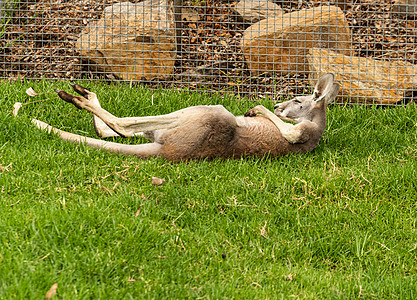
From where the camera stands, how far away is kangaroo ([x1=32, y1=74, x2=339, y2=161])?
161 inches

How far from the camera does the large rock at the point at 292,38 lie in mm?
6801

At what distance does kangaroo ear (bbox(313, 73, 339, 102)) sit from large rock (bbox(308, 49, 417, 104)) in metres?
1.34

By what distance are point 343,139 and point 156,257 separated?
3.13 meters

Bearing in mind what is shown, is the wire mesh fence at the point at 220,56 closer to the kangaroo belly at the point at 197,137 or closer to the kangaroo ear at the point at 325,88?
the kangaroo ear at the point at 325,88

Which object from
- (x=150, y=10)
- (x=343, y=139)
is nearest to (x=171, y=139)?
(x=343, y=139)

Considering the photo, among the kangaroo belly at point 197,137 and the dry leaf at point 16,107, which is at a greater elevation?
the dry leaf at point 16,107

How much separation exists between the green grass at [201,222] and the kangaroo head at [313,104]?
40cm

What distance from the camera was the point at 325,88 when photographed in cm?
502

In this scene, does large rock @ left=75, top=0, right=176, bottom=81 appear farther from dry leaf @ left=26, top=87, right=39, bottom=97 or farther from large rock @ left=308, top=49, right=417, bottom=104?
large rock @ left=308, top=49, right=417, bottom=104

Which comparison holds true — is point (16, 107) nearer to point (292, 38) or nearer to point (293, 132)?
point (293, 132)

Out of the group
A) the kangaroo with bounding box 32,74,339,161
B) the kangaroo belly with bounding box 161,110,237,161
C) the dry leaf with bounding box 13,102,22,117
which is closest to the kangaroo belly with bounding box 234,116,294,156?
the kangaroo with bounding box 32,74,339,161

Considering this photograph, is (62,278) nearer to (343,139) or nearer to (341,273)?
(341,273)

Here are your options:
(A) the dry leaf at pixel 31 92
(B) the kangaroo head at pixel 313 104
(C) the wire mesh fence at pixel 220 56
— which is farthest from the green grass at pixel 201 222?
(C) the wire mesh fence at pixel 220 56

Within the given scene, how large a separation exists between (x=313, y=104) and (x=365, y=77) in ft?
6.42
